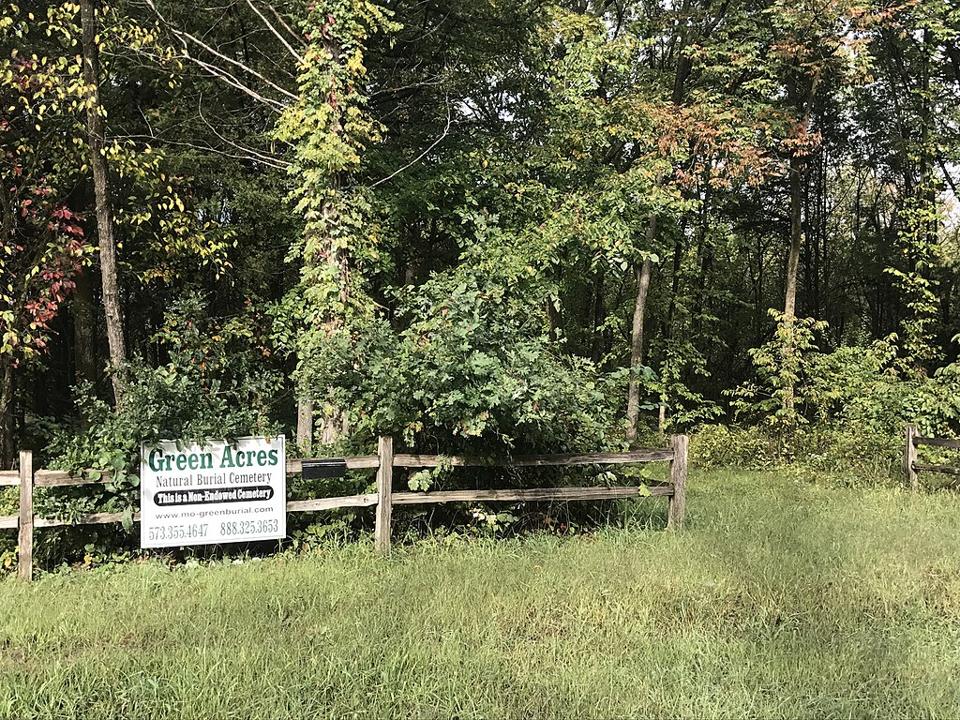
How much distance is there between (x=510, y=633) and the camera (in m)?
5.19

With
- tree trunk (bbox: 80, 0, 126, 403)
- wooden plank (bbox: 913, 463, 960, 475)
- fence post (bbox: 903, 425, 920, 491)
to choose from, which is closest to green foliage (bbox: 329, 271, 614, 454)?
tree trunk (bbox: 80, 0, 126, 403)

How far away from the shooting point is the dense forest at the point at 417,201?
7668mm

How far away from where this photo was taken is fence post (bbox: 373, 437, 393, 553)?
23.7ft

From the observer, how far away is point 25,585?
6.13 meters

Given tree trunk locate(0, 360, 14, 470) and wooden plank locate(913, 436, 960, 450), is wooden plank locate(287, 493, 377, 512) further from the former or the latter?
wooden plank locate(913, 436, 960, 450)

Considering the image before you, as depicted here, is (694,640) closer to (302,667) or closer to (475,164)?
(302,667)

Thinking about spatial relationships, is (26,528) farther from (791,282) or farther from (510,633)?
(791,282)

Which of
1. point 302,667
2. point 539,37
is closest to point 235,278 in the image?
point 539,37

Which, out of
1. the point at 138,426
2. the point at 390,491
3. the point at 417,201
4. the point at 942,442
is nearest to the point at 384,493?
the point at 390,491

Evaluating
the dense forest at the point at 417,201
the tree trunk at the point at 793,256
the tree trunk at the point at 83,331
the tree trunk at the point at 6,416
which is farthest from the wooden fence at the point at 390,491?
Answer: the tree trunk at the point at 793,256

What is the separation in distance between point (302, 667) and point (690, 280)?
78.9 feet

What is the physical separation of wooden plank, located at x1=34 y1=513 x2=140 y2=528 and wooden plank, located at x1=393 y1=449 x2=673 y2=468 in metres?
2.54

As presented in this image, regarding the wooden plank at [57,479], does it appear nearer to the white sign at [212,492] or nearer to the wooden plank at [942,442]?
the white sign at [212,492]

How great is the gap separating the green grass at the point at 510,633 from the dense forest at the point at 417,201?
144cm
